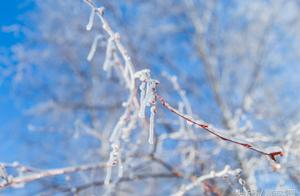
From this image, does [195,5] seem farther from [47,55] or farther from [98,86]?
[47,55]

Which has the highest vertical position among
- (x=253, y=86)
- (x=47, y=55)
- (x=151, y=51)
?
(x=47, y=55)

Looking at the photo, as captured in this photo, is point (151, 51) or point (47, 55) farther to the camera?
point (47, 55)

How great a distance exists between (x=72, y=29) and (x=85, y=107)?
1.27m

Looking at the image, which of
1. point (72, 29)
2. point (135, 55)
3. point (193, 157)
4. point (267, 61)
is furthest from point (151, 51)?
point (193, 157)

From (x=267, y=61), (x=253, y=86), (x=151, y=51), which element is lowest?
(x=253, y=86)

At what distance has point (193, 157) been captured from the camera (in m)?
2.40

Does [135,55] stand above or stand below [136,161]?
above

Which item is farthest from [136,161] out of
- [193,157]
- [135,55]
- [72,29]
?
[72,29]

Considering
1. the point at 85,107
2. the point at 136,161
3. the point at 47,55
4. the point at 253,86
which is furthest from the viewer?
the point at 47,55

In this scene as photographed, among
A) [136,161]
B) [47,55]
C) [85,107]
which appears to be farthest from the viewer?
[47,55]

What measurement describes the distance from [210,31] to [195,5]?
0.48m

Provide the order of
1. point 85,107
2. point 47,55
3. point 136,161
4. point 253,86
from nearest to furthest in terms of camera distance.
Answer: point 136,161 < point 253,86 < point 85,107 < point 47,55

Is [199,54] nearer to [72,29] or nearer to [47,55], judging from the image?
[72,29]

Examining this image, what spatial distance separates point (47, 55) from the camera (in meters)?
6.58
